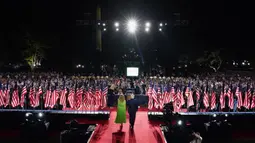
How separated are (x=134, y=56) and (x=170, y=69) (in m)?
8.21

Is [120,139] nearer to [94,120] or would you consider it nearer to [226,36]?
[94,120]

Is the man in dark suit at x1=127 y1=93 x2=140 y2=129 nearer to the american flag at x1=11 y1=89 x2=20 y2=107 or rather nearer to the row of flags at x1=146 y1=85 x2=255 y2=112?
the row of flags at x1=146 y1=85 x2=255 y2=112

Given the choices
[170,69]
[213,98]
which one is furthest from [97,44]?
[213,98]

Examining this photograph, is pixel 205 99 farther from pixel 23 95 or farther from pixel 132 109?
pixel 23 95

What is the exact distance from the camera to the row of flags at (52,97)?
46.1ft

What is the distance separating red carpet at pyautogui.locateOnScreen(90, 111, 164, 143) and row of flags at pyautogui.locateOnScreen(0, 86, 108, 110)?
194cm

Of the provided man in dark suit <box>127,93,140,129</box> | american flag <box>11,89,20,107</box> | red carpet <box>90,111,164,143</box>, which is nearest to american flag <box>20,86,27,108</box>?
american flag <box>11,89,20,107</box>

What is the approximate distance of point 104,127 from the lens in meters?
12.3

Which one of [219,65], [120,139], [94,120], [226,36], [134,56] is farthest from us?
[134,56]

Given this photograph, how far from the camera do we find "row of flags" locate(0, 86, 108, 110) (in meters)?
14.0

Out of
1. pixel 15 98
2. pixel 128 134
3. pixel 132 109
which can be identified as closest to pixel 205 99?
pixel 132 109

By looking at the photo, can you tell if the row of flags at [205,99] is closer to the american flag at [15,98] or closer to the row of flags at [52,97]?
the row of flags at [52,97]

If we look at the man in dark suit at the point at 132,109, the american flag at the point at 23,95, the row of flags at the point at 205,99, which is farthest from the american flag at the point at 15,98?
the row of flags at the point at 205,99

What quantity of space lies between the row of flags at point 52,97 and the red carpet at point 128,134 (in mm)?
1943
